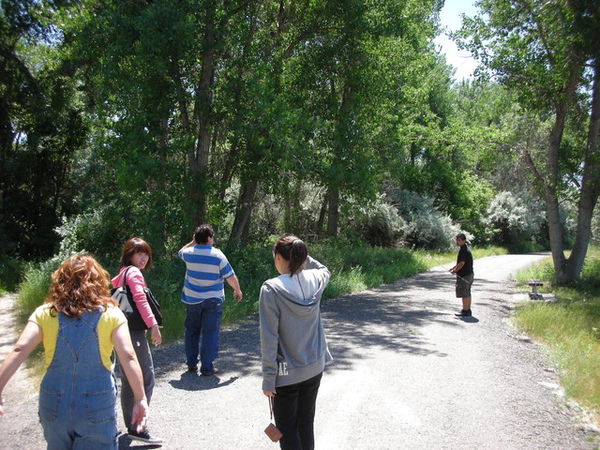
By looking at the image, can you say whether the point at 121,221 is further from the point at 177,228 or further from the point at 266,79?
the point at 266,79

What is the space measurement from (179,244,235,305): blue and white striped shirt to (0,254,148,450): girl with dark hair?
3.39m

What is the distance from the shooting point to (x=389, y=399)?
19.0ft

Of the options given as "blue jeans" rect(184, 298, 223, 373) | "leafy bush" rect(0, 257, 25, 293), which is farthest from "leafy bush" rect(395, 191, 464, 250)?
"blue jeans" rect(184, 298, 223, 373)

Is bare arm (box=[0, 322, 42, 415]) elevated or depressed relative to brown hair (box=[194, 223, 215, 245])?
depressed

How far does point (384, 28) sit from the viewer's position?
16.1 metres

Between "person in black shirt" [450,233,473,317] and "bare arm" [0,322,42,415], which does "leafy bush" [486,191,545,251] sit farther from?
"bare arm" [0,322,42,415]

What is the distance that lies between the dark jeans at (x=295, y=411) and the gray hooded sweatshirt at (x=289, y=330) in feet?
0.24

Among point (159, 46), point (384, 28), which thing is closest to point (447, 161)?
point (384, 28)

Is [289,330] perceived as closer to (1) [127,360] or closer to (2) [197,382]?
(1) [127,360]

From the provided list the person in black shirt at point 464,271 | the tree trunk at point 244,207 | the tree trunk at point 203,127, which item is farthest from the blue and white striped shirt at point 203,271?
the tree trunk at point 244,207

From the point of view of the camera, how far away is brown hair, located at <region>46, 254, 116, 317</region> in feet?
9.39

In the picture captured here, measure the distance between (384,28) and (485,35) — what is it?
14.2ft

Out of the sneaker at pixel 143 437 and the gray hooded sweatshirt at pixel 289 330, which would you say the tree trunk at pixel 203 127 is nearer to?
the sneaker at pixel 143 437

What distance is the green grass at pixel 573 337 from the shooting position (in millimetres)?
6211
